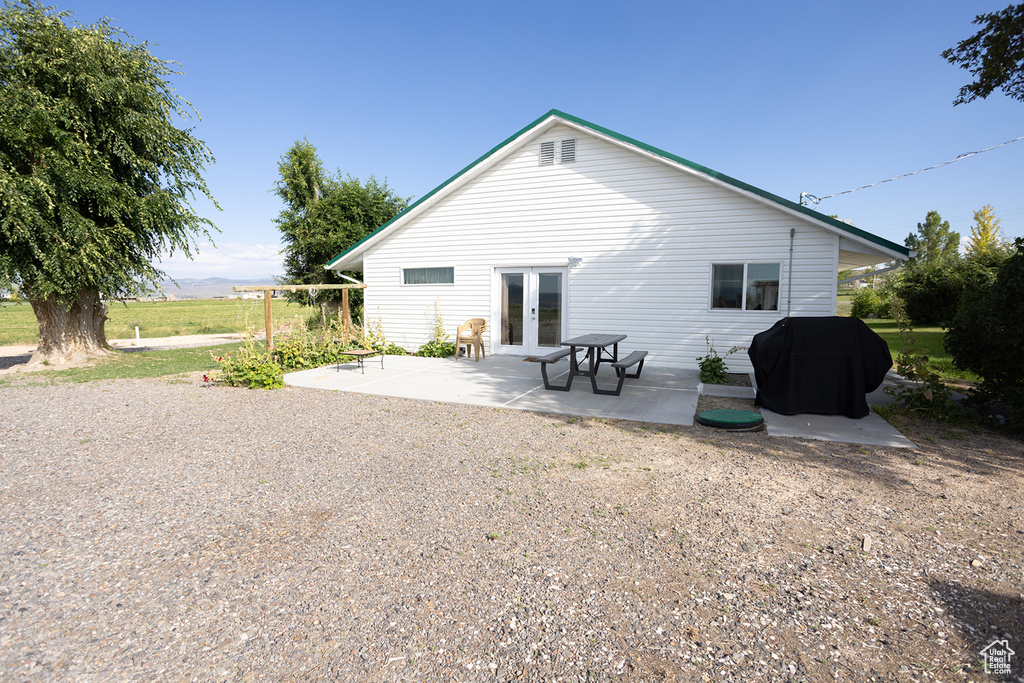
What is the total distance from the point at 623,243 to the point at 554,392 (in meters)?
4.37

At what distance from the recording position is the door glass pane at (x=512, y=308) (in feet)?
40.9

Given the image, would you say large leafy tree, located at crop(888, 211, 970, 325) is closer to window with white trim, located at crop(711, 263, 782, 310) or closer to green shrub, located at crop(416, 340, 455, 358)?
window with white trim, located at crop(711, 263, 782, 310)

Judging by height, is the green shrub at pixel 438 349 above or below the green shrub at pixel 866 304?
below

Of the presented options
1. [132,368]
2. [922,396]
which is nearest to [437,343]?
[132,368]

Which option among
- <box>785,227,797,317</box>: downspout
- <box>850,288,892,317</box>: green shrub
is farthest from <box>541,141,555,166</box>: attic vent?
<box>850,288,892,317</box>: green shrub

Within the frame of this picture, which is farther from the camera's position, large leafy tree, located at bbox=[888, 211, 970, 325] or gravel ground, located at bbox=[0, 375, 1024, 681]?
large leafy tree, located at bbox=[888, 211, 970, 325]

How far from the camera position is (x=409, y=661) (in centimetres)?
234

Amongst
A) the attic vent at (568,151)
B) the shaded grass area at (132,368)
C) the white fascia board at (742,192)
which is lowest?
the shaded grass area at (132,368)

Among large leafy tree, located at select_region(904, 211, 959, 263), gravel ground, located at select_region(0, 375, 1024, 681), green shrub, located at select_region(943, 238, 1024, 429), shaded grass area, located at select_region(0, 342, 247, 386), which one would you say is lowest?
gravel ground, located at select_region(0, 375, 1024, 681)

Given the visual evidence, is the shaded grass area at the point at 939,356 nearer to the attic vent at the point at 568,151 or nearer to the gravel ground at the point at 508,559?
the gravel ground at the point at 508,559

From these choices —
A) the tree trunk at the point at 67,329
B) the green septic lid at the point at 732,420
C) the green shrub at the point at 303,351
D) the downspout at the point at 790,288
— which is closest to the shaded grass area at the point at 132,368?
the tree trunk at the point at 67,329

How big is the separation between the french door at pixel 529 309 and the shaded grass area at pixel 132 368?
648 cm

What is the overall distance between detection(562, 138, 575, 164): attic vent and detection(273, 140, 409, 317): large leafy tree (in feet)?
37.9

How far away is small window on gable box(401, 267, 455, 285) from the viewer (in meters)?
13.2
